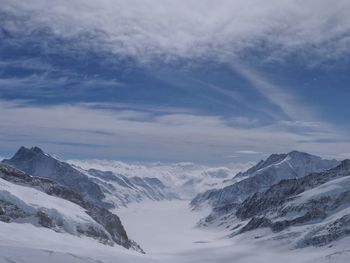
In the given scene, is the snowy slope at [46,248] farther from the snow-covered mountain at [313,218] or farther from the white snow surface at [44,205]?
the snow-covered mountain at [313,218]

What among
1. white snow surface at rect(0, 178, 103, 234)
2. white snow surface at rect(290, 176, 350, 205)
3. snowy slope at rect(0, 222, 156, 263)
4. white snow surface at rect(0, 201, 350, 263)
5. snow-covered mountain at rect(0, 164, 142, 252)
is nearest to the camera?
snowy slope at rect(0, 222, 156, 263)

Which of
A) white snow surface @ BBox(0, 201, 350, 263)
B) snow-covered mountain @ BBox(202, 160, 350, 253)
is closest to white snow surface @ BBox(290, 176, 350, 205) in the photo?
snow-covered mountain @ BBox(202, 160, 350, 253)

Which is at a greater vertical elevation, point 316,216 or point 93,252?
point 316,216

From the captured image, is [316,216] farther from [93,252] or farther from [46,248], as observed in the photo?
[46,248]

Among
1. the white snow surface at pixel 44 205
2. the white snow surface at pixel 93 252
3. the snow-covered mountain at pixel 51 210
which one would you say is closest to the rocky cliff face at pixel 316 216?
the white snow surface at pixel 93 252

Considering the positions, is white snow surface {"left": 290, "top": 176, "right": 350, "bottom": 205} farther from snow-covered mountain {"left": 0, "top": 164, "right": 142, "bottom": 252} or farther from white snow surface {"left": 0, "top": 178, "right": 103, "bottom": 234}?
white snow surface {"left": 0, "top": 178, "right": 103, "bottom": 234}

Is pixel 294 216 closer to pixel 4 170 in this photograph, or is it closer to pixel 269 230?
pixel 269 230

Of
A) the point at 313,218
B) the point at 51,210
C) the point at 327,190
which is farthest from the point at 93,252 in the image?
the point at 327,190

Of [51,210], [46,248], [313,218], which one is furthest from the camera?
[313,218]
